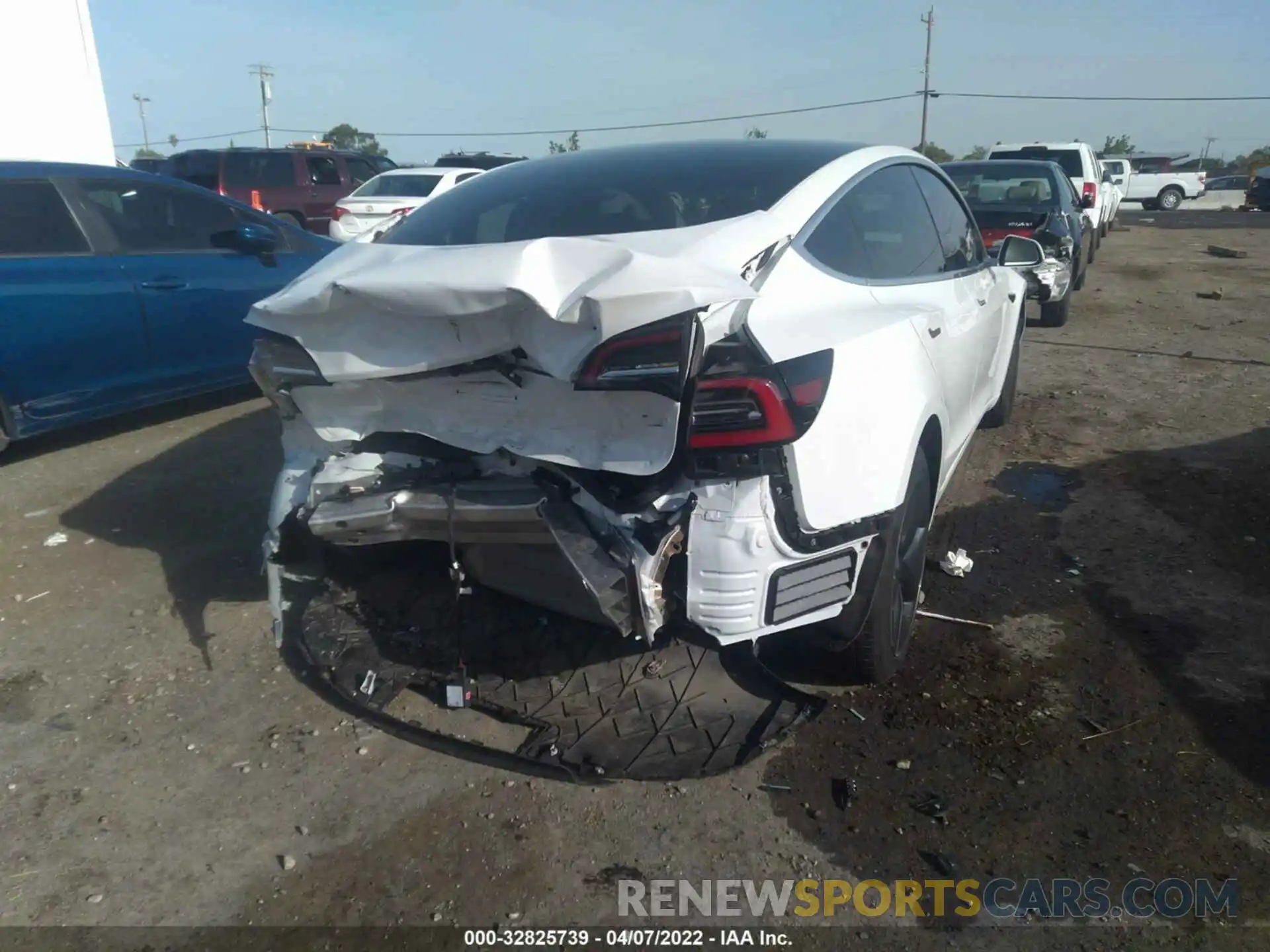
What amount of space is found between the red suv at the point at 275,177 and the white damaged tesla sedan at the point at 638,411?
13224 millimetres

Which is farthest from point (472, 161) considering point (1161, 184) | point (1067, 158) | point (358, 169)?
point (1161, 184)

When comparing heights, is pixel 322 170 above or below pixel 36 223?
below

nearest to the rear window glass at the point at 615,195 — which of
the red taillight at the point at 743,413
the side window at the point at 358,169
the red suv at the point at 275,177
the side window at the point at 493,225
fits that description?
the side window at the point at 493,225

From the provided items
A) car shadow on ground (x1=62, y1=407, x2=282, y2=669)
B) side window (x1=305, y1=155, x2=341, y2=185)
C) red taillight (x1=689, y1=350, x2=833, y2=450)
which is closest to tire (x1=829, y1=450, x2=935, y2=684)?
red taillight (x1=689, y1=350, x2=833, y2=450)

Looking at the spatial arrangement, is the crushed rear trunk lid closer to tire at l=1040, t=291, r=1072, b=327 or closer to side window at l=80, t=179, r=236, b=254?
side window at l=80, t=179, r=236, b=254

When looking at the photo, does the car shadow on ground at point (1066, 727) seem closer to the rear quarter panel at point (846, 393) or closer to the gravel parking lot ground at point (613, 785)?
the gravel parking lot ground at point (613, 785)

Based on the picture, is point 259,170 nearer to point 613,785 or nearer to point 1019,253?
point 1019,253

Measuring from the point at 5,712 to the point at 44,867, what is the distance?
932 mm

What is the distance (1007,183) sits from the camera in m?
10.7

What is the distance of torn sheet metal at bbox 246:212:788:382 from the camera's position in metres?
2.43

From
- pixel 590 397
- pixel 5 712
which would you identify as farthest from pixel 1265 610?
pixel 5 712

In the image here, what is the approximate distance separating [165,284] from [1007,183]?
8.67 meters

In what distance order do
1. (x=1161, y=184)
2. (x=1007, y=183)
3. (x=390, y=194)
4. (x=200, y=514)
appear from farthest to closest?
(x=1161, y=184)
(x=390, y=194)
(x=1007, y=183)
(x=200, y=514)

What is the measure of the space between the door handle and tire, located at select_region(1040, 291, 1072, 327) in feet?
25.8
